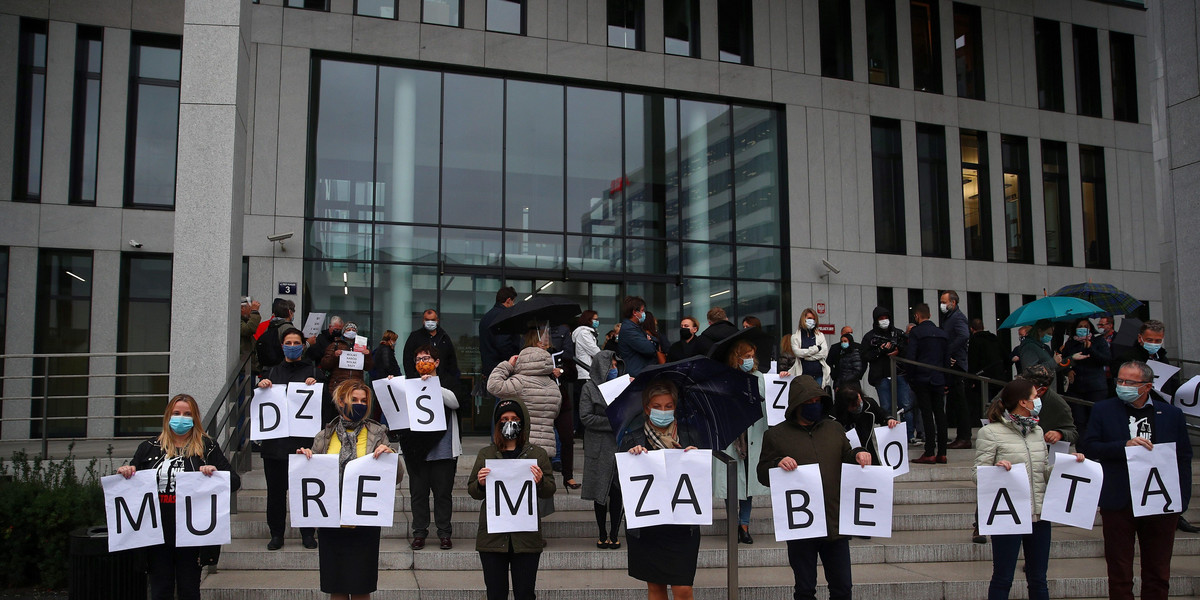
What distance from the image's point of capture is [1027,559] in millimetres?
6773

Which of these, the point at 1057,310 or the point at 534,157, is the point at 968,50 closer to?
the point at 1057,310

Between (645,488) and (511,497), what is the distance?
946mm

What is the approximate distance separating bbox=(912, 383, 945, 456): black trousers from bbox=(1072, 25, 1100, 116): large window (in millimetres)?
14197

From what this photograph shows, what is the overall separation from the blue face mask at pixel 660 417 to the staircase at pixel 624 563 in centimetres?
196

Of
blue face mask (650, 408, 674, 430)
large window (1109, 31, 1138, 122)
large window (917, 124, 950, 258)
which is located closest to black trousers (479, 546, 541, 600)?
blue face mask (650, 408, 674, 430)

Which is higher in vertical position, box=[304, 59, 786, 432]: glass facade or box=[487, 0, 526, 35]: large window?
box=[487, 0, 526, 35]: large window

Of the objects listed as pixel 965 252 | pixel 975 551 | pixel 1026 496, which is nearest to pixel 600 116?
pixel 965 252

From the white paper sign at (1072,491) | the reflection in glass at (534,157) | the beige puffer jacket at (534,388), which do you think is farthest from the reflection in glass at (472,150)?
the white paper sign at (1072,491)

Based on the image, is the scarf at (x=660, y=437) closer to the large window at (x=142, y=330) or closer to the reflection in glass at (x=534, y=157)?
the reflection in glass at (x=534, y=157)

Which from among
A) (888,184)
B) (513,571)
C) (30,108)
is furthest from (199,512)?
(888,184)

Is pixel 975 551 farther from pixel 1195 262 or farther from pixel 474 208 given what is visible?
pixel 474 208

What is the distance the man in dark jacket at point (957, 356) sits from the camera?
496 inches

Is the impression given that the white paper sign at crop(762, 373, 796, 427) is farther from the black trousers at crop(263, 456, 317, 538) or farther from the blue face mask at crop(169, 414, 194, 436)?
the blue face mask at crop(169, 414, 194, 436)

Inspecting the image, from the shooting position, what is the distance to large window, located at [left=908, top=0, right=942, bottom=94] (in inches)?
845
